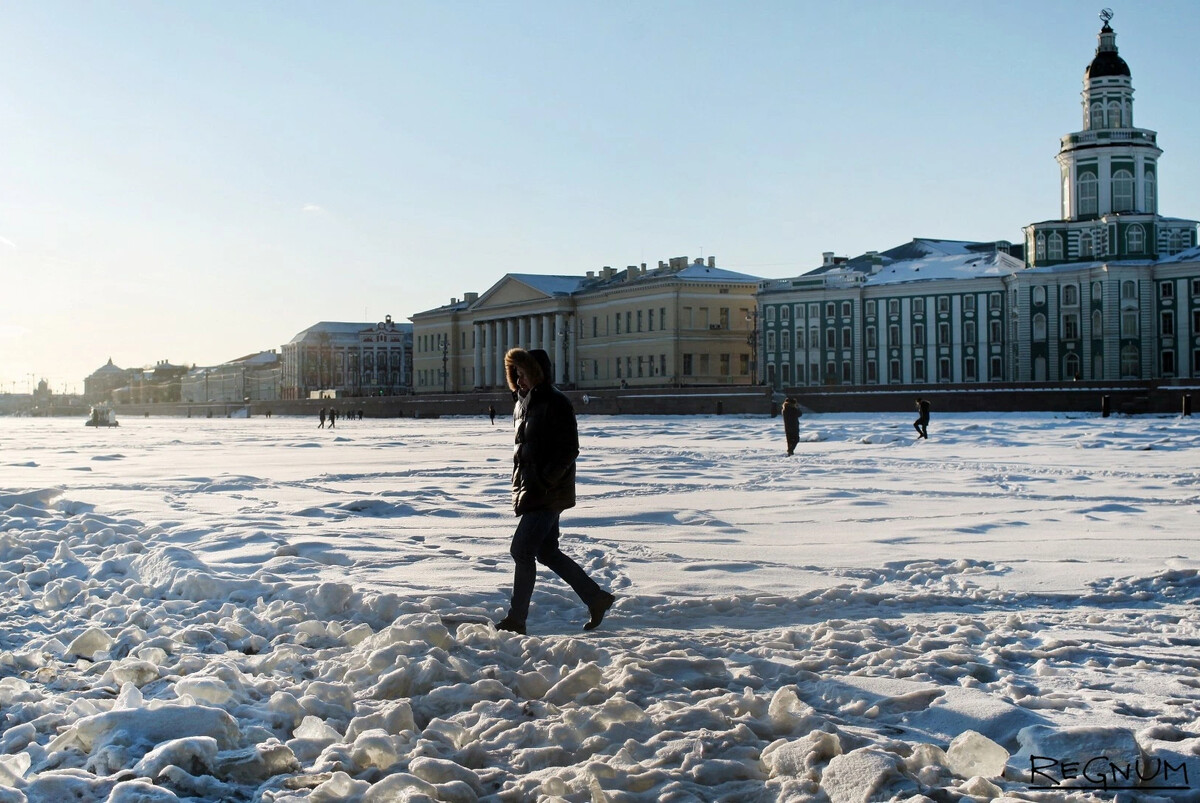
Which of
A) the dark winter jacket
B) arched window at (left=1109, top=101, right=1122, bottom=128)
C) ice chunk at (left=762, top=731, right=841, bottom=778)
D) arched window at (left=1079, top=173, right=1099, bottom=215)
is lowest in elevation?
ice chunk at (left=762, top=731, right=841, bottom=778)

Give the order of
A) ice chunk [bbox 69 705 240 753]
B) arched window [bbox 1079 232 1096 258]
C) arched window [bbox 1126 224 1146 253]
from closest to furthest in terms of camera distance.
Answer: ice chunk [bbox 69 705 240 753]
arched window [bbox 1126 224 1146 253]
arched window [bbox 1079 232 1096 258]

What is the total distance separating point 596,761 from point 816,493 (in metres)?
11.9

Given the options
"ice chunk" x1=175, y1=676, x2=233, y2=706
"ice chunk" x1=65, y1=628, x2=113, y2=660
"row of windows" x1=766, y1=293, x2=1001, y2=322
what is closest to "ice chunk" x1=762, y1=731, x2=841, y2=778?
"ice chunk" x1=175, y1=676, x2=233, y2=706

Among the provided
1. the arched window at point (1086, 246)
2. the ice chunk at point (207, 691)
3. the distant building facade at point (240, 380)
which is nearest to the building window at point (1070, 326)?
the arched window at point (1086, 246)

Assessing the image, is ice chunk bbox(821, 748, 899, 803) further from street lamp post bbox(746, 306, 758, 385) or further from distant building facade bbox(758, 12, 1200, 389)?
street lamp post bbox(746, 306, 758, 385)

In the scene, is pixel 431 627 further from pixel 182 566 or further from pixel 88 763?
pixel 182 566

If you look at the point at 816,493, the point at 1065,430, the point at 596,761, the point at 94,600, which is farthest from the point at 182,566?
the point at 1065,430

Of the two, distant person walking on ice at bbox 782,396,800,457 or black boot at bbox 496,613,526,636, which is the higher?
distant person walking on ice at bbox 782,396,800,457

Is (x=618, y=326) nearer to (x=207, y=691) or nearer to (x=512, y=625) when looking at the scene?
(x=512, y=625)

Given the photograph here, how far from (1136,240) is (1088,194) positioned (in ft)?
11.9

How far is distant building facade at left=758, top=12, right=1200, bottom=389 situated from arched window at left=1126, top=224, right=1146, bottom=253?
71mm

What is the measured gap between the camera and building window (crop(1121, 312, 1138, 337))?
62.0 metres

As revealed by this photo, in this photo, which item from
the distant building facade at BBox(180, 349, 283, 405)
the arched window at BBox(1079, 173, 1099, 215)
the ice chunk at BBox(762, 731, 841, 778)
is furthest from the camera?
the distant building facade at BBox(180, 349, 283, 405)

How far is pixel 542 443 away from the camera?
657 cm
